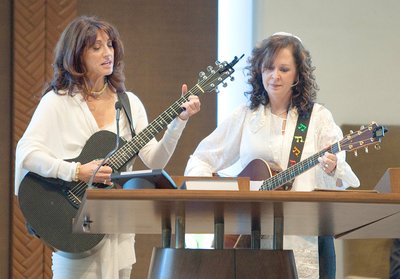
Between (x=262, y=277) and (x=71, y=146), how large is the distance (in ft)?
4.71

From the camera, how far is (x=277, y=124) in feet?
14.6

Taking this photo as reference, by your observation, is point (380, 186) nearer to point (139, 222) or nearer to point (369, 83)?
point (139, 222)

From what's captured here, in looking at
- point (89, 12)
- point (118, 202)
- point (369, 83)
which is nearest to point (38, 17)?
point (89, 12)

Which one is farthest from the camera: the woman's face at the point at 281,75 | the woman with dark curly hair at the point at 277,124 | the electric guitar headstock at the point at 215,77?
the woman's face at the point at 281,75

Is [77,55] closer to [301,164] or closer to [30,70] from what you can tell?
[301,164]

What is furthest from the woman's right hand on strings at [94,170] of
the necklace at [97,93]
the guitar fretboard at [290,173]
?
the guitar fretboard at [290,173]

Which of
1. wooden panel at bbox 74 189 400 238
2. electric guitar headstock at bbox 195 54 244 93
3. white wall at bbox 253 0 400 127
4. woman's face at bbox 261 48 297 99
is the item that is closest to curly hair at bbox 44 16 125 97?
electric guitar headstock at bbox 195 54 244 93

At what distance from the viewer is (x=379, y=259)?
559 centimetres

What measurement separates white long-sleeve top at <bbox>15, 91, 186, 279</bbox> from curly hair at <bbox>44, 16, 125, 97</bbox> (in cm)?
7

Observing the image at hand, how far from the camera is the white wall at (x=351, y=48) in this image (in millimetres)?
6090

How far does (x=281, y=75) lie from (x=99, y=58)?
0.89m

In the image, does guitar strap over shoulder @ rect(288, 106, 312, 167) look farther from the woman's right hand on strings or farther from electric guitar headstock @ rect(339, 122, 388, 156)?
the woman's right hand on strings

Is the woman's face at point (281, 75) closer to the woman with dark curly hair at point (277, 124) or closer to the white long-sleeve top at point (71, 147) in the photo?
the woman with dark curly hair at point (277, 124)

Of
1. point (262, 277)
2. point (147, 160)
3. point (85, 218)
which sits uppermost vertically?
point (147, 160)
